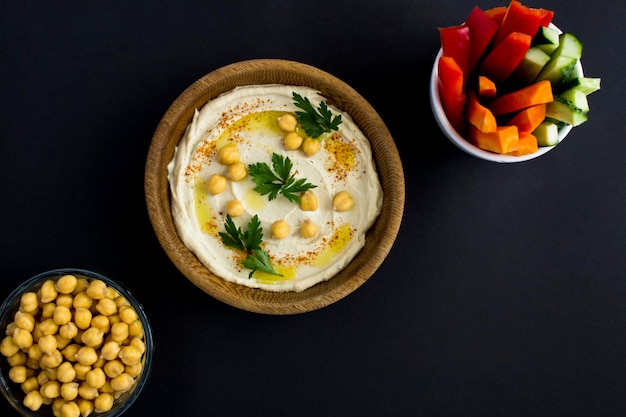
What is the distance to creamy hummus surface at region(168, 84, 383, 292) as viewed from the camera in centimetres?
224

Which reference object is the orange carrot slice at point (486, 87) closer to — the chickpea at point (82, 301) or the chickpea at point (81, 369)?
the chickpea at point (82, 301)

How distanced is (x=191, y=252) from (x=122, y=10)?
2.94ft

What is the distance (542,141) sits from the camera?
207 cm

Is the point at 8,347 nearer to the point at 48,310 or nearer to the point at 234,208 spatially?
the point at 48,310

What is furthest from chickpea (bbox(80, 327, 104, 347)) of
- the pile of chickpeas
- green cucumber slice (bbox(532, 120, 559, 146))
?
green cucumber slice (bbox(532, 120, 559, 146))

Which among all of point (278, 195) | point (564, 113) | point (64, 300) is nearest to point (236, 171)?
point (278, 195)

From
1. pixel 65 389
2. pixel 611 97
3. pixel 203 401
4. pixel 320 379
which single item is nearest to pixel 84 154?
pixel 65 389

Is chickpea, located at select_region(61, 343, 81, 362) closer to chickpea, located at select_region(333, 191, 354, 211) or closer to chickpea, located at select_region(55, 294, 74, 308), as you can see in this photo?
chickpea, located at select_region(55, 294, 74, 308)

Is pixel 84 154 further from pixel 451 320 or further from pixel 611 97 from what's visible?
pixel 611 97

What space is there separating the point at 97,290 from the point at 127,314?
4.7 inches

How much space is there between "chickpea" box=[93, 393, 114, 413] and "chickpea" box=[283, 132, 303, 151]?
0.98m

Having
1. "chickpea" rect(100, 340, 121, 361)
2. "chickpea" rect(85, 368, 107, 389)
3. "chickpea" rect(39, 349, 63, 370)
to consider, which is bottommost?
"chickpea" rect(85, 368, 107, 389)

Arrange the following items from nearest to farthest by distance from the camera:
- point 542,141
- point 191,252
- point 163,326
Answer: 1. point 542,141
2. point 191,252
3. point 163,326

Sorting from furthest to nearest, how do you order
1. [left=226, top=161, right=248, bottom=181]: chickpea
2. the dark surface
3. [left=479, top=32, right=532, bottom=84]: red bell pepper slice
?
the dark surface, [left=226, top=161, right=248, bottom=181]: chickpea, [left=479, top=32, right=532, bottom=84]: red bell pepper slice
